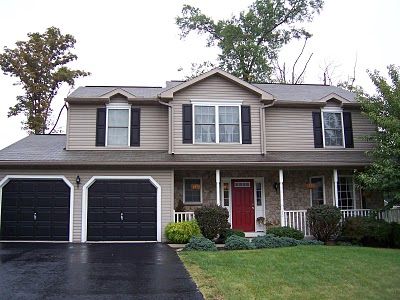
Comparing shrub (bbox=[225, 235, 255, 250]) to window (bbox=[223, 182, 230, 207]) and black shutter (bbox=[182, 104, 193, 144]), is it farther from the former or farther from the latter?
black shutter (bbox=[182, 104, 193, 144])

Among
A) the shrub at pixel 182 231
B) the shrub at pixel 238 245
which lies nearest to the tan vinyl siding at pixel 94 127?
the shrub at pixel 182 231

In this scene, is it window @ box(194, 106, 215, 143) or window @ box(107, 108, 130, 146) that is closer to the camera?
window @ box(194, 106, 215, 143)

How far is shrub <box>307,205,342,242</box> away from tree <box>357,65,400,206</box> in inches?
57.9

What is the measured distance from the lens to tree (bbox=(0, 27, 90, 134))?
27.2 meters

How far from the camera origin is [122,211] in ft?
46.3

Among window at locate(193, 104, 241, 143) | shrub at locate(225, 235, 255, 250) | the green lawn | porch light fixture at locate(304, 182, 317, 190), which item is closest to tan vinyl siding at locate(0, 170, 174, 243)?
window at locate(193, 104, 241, 143)

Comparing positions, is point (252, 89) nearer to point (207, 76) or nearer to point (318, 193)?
point (207, 76)

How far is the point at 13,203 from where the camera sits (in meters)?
13.9

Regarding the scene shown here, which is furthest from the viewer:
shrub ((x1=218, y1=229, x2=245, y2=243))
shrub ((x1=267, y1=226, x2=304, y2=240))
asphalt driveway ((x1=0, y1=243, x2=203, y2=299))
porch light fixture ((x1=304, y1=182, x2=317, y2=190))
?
porch light fixture ((x1=304, y1=182, x2=317, y2=190))

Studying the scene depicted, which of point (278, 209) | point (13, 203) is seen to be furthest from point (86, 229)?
point (278, 209)

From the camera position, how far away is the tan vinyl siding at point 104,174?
13938mm

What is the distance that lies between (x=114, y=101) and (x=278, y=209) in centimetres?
780

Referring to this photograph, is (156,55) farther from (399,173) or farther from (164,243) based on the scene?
(399,173)

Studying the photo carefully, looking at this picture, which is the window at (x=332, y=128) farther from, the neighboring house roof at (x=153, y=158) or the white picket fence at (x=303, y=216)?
the white picket fence at (x=303, y=216)
